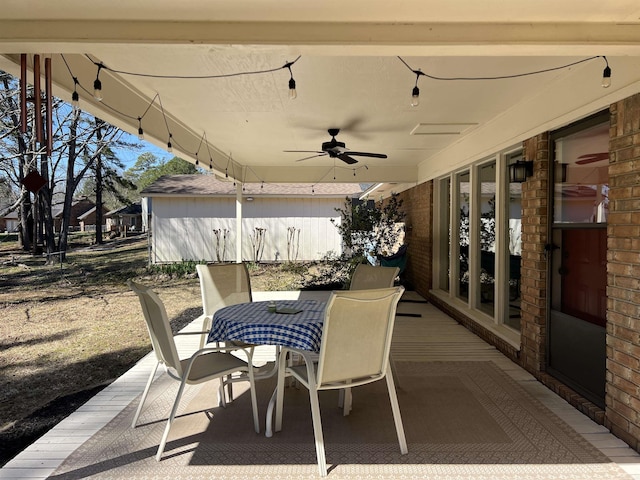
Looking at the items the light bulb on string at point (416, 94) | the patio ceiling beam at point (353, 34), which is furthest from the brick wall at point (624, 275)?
the light bulb on string at point (416, 94)

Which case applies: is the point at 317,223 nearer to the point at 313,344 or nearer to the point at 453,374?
the point at 453,374

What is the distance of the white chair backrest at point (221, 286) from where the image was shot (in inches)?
170

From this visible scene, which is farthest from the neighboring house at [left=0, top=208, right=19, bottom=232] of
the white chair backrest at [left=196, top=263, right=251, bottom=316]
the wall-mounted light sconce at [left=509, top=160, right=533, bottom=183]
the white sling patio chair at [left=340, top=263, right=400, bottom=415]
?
the wall-mounted light sconce at [left=509, top=160, right=533, bottom=183]

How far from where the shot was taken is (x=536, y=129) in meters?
3.79

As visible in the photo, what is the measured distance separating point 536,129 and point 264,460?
343cm

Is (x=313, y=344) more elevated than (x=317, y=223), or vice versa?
(x=317, y=223)

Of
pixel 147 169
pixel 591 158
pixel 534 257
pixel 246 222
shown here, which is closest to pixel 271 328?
pixel 534 257

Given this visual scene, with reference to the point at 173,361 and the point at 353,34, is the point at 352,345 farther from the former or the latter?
the point at 353,34

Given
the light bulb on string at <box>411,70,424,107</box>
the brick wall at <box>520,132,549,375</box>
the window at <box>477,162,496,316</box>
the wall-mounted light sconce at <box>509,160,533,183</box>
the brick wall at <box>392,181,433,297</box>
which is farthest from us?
the brick wall at <box>392,181,433,297</box>

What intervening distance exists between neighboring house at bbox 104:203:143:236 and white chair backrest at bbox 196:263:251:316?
24296 millimetres

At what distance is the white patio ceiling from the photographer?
2.12 m

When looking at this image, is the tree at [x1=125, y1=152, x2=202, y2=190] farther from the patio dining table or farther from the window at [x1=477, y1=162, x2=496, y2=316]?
the patio dining table

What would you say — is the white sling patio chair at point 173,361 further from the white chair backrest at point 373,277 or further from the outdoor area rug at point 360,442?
the white chair backrest at point 373,277


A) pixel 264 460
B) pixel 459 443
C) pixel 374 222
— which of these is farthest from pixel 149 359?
pixel 374 222
